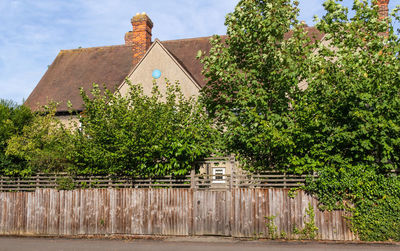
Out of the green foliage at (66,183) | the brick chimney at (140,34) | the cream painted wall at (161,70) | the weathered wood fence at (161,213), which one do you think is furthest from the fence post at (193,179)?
the brick chimney at (140,34)

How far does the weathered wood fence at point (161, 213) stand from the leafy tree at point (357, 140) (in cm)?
73

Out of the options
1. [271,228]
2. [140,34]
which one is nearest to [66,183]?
[271,228]

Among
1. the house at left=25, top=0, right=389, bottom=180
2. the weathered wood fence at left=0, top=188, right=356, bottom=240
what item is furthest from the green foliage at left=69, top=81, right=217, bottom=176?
the house at left=25, top=0, right=389, bottom=180

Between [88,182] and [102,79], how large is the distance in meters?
12.9

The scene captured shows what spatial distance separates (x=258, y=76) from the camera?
542 inches

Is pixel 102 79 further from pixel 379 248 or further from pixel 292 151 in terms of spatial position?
pixel 379 248

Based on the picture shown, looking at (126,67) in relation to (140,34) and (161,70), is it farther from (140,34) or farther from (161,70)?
(161,70)

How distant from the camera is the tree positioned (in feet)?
41.1

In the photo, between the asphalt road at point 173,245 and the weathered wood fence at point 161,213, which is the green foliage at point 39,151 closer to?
the weathered wood fence at point 161,213

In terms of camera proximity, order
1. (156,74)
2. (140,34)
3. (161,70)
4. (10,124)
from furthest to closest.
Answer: (140,34) < (161,70) < (156,74) < (10,124)

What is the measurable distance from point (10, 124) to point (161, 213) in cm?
733

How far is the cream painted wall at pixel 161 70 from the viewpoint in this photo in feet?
70.7

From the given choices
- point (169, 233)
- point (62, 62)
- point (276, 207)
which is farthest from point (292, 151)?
point (62, 62)

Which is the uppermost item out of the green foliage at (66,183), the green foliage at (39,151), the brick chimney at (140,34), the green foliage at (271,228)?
the brick chimney at (140,34)
